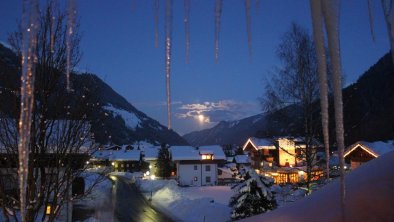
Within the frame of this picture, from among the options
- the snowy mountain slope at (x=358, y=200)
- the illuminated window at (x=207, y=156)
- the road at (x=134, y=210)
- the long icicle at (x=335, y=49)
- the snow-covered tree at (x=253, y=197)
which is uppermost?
the long icicle at (x=335, y=49)

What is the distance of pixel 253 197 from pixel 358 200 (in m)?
13.2

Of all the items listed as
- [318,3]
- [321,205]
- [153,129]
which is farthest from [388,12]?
[153,129]

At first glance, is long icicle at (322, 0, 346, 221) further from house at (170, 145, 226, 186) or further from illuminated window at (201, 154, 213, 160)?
illuminated window at (201, 154, 213, 160)

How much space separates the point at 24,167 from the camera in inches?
88.8

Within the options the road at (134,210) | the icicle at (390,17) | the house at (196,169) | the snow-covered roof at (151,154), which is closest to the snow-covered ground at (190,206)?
the road at (134,210)

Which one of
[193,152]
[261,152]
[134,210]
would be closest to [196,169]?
[193,152]

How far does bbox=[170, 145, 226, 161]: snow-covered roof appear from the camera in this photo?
50594 mm

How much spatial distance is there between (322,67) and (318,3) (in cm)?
52

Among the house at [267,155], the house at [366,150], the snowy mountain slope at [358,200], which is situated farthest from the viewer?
the house at [267,155]

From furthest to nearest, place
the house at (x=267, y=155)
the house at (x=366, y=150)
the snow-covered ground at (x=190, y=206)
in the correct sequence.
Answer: the house at (x=267, y=155), the snow-covered ground at (x=190, y=206), the house at (x=366, y=150)

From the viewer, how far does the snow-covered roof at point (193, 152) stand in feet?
166

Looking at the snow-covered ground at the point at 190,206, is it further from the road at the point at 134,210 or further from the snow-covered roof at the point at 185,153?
the snow-covered roof at the point at 185,153

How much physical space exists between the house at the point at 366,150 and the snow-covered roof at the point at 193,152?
86.6 ft

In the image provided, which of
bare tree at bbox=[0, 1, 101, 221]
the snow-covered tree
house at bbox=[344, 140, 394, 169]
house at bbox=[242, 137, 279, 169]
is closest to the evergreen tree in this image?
house at bbox=[242, 137, 279, 169]
